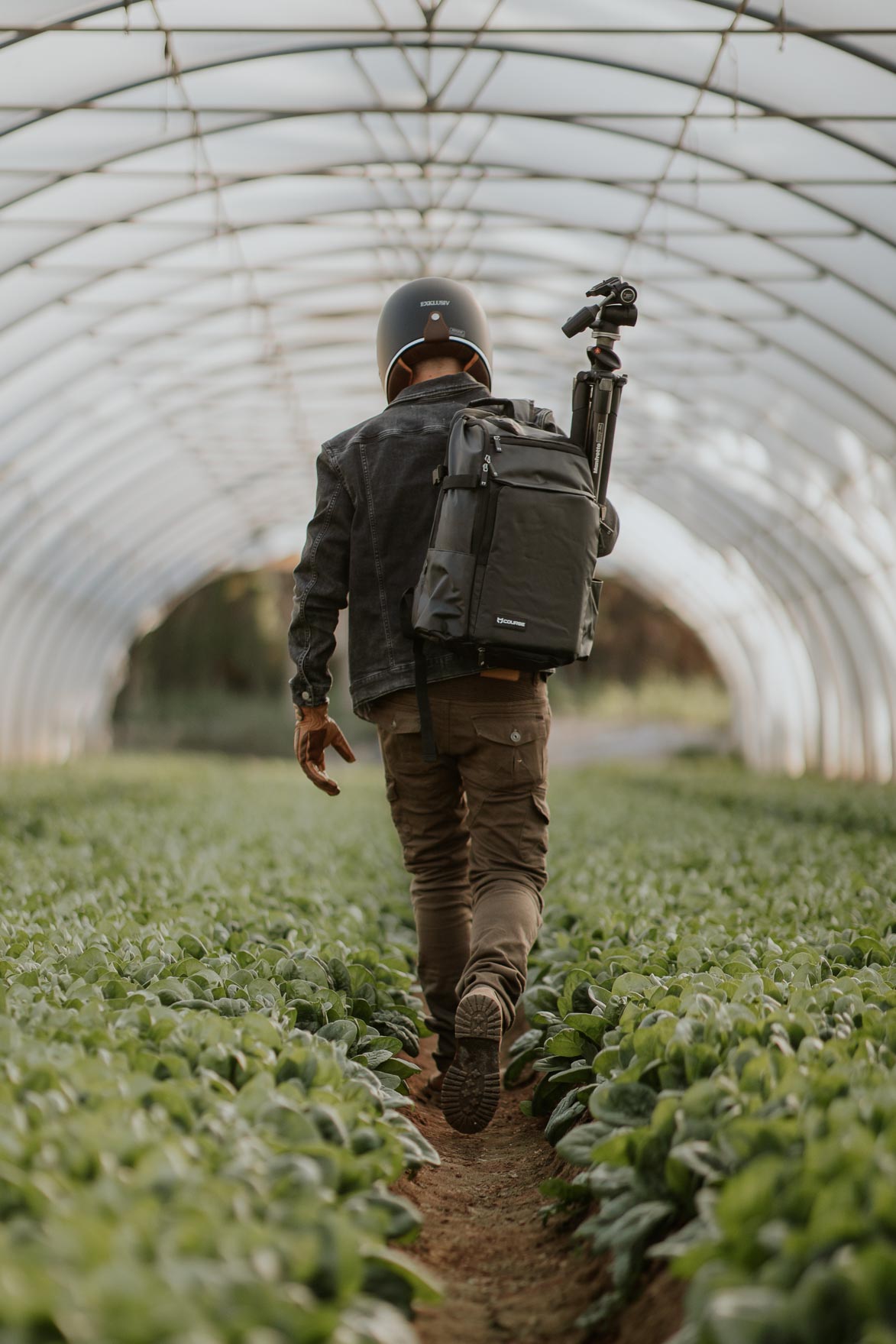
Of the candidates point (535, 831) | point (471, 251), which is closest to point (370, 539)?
point (535, 831)

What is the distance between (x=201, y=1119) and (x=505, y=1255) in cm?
99

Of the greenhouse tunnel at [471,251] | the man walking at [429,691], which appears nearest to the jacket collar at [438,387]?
the man walking at [429,691]

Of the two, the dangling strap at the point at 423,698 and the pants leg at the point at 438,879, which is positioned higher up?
the dangling strap at the point at 423,698

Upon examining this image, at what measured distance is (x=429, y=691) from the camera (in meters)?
3.86

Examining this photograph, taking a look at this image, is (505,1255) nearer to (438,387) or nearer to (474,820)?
(474,820)

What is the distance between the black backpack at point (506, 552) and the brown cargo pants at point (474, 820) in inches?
4.6

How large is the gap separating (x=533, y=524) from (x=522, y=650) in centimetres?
35

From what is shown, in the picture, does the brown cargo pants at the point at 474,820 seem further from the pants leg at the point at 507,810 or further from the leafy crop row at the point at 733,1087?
the leafy crop row at the point at 733,1087

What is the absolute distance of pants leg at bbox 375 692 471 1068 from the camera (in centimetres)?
405

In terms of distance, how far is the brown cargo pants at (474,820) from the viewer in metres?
3.78

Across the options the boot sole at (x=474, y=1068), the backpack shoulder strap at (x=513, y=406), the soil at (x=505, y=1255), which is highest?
the backpack shoulder strap at (x=513, y=406)

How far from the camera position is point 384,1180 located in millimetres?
2600

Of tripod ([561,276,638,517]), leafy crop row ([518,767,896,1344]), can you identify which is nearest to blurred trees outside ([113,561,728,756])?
leafy crop row ([518,767,896,1344])

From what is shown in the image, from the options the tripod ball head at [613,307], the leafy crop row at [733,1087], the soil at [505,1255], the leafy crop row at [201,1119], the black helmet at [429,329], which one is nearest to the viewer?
the leafy crop row at [201,1119]
